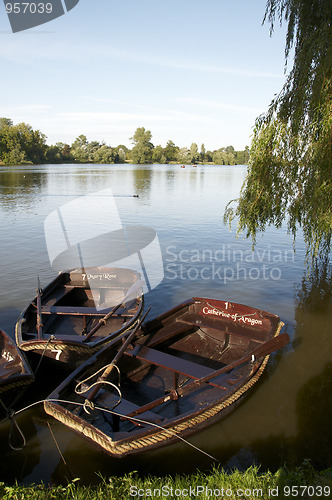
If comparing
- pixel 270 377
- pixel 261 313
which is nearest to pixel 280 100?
pixel 261 313

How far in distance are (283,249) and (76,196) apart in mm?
28025

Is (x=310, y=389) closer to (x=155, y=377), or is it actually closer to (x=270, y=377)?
(x=270, y=377)

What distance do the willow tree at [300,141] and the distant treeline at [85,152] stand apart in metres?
106

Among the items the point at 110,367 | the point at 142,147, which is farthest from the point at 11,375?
the point at 142,147

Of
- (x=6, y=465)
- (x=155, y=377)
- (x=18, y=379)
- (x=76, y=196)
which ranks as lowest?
(x=6, y=465)

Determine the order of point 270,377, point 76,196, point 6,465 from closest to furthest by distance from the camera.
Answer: point 6,465 < point 270,377 < point 76,196

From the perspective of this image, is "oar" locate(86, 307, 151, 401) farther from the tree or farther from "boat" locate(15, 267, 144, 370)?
the tree

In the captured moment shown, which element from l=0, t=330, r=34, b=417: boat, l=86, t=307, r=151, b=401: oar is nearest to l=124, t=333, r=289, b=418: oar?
l=86, t=307, r=151, b=401: oar

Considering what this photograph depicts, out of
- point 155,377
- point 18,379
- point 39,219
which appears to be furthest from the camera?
point 39,219

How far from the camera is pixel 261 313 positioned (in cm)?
863

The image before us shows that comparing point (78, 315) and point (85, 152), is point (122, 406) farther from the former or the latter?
point (85, 152)

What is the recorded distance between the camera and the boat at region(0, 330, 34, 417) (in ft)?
20.5

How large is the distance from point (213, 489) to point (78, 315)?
19.9 ft

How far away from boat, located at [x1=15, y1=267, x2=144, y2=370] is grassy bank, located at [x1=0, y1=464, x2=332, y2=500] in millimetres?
3032
